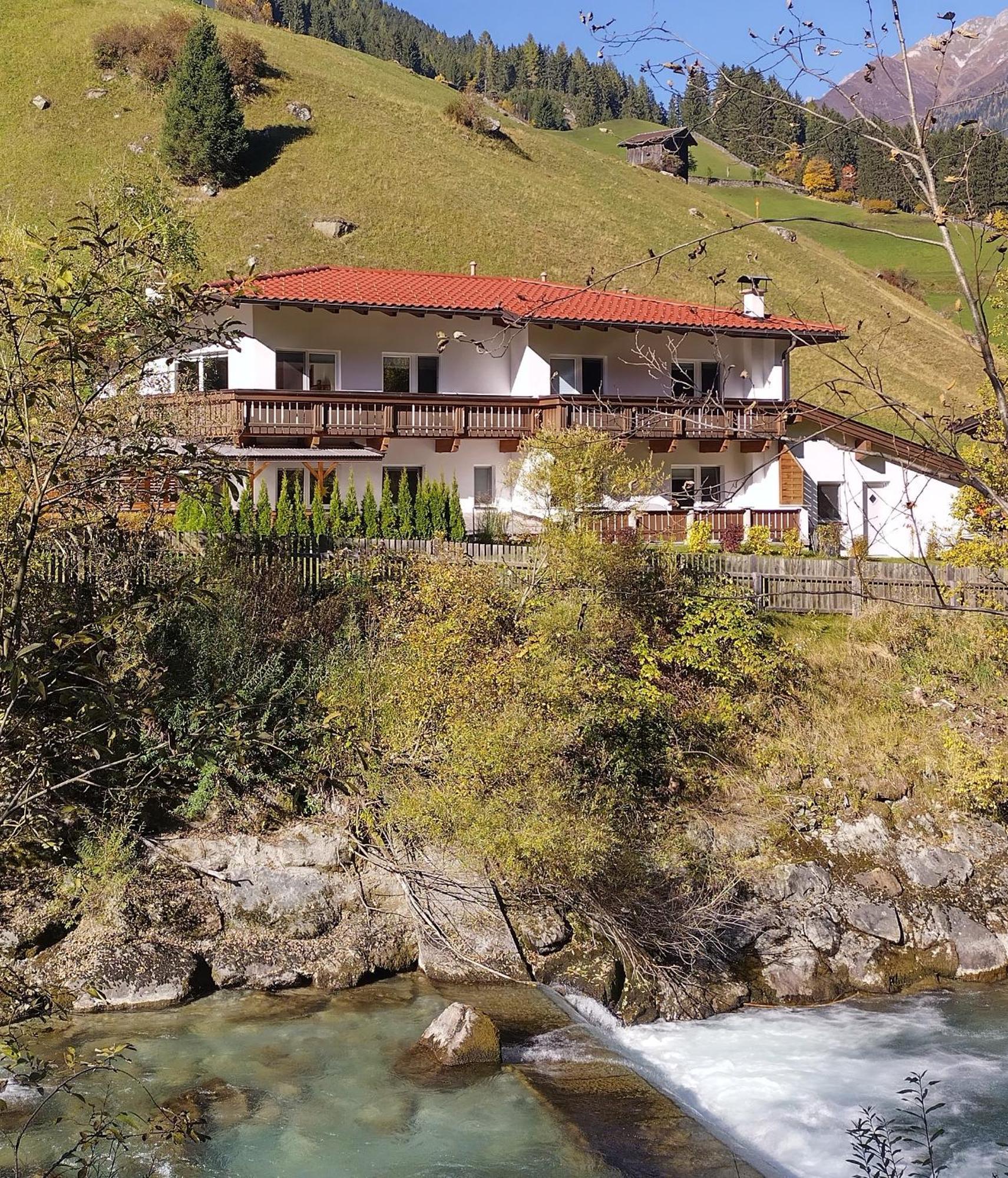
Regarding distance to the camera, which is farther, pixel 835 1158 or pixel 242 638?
pixel 242 638

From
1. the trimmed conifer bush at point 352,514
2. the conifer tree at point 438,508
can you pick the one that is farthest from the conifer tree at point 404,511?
the trimmed conifer bush at point 352,514

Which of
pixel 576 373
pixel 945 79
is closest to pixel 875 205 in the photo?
pixel 576 373

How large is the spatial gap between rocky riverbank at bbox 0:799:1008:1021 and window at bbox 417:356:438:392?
2051 centimetres

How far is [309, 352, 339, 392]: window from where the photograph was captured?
33.3 metres

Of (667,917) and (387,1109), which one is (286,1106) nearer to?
(387,1109)

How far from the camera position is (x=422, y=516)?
2931 cm

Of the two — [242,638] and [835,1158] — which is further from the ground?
[242,638]

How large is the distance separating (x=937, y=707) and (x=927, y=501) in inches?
591

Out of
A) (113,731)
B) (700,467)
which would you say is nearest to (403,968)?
(113,731)

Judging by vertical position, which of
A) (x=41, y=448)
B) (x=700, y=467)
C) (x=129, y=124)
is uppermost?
(x=129, y=124)

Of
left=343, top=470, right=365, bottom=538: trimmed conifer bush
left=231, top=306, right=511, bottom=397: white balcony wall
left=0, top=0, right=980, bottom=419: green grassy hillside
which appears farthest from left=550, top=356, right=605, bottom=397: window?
left=0, top=0, right=980, bottom=419: green grassy hillside

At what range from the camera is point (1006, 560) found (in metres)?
16.8

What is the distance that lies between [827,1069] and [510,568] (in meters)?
9.85

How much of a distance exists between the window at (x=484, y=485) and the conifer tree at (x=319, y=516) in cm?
613
